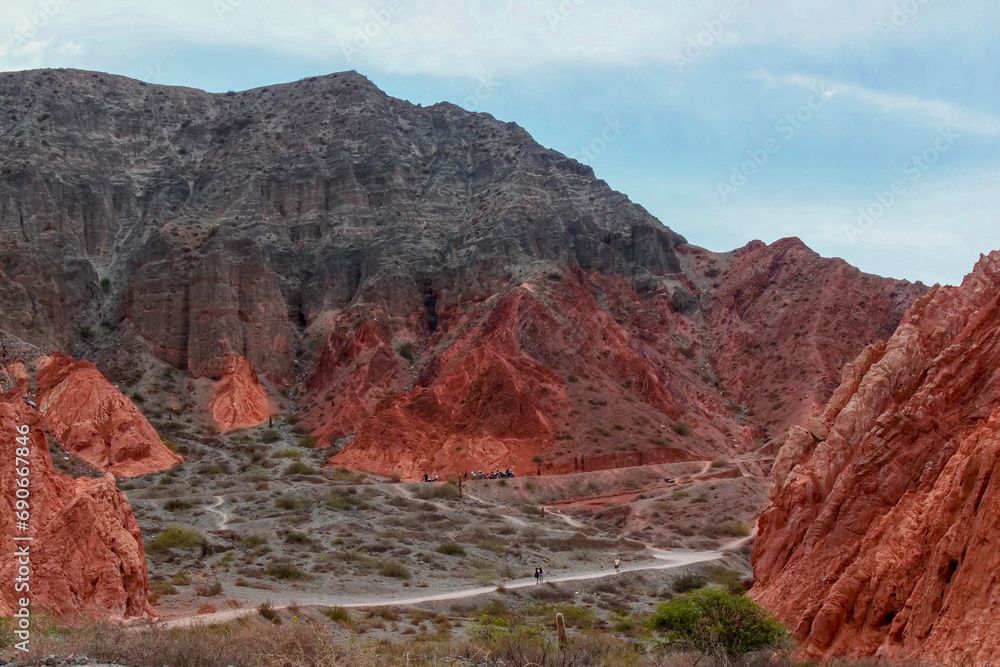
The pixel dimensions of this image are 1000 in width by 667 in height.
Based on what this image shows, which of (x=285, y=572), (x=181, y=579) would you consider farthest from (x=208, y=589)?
(x=285, y=572)

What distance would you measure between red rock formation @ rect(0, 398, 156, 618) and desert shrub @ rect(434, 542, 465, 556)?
719 inches

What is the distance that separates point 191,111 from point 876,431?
106 meters

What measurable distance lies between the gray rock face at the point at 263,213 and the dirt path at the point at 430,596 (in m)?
44.3

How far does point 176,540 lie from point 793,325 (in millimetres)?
62025

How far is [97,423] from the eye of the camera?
58.7m

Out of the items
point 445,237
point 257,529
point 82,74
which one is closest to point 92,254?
point 82,74

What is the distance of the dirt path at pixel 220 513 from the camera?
4019cm

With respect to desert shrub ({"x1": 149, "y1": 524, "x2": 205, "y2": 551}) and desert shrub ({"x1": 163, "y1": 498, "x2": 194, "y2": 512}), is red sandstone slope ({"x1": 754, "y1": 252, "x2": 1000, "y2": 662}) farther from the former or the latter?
desert shrub ({"x1": 163, "y1": 498, "x2": 194, "y2": 512})

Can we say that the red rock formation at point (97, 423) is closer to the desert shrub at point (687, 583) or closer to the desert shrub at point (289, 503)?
the desert shrub at point (289, 503)

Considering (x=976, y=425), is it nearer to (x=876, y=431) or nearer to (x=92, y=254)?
(x=876, y=431)

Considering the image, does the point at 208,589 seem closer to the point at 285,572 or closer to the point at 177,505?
the point at 285,572

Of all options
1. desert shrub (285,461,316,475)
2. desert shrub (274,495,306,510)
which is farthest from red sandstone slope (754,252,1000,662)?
desert shrub (285,461,316,475)

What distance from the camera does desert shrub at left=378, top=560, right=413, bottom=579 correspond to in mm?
32094

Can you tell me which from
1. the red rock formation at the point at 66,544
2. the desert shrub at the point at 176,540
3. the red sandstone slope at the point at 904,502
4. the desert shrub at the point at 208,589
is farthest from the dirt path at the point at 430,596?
the red sandstone slope at the point at 904,502
